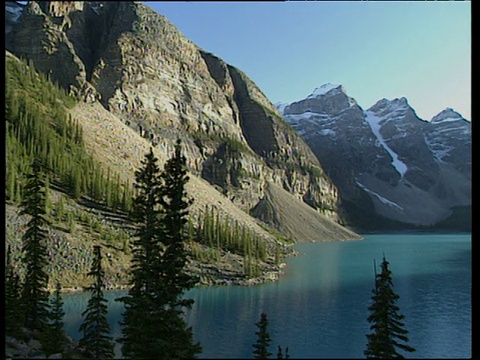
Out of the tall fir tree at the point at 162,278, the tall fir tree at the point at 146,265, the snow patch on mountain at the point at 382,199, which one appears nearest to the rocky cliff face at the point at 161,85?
the snow patch on mountain at the point at 382,199

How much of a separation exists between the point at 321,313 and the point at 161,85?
7865cm

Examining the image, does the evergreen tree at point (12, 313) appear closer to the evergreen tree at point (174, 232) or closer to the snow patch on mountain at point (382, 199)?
the evergreen tree at point (174, 232)

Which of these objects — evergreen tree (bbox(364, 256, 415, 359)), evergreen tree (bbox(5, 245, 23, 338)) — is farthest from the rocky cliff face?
evergreen tree (bbox(364, 256, 415, 359))

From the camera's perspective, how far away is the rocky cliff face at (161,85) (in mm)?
83750

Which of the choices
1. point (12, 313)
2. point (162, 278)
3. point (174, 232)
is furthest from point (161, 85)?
point (162, 278)

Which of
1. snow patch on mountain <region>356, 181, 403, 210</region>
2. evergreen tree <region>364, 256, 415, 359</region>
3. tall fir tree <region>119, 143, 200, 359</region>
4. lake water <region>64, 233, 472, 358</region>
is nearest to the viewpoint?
tall fir tree <region>119, 143, 200, 359</region>

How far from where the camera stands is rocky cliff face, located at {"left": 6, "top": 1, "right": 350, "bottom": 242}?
275ft

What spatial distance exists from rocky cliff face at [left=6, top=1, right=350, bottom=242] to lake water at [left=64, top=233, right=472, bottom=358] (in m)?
48.8

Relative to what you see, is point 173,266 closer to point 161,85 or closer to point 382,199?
point 161,85

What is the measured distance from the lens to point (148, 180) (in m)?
9.21

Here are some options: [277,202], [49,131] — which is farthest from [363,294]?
[277,202]

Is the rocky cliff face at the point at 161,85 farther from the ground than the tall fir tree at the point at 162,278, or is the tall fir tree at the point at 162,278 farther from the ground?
the rocky cliff face at the point at 161,85

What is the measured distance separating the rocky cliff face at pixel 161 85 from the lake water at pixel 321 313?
4879cm

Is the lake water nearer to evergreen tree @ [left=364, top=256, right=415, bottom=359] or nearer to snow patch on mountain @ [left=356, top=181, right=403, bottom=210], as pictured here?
evergreen tree @ [left=364, top=256, right=415, bottom=359]
